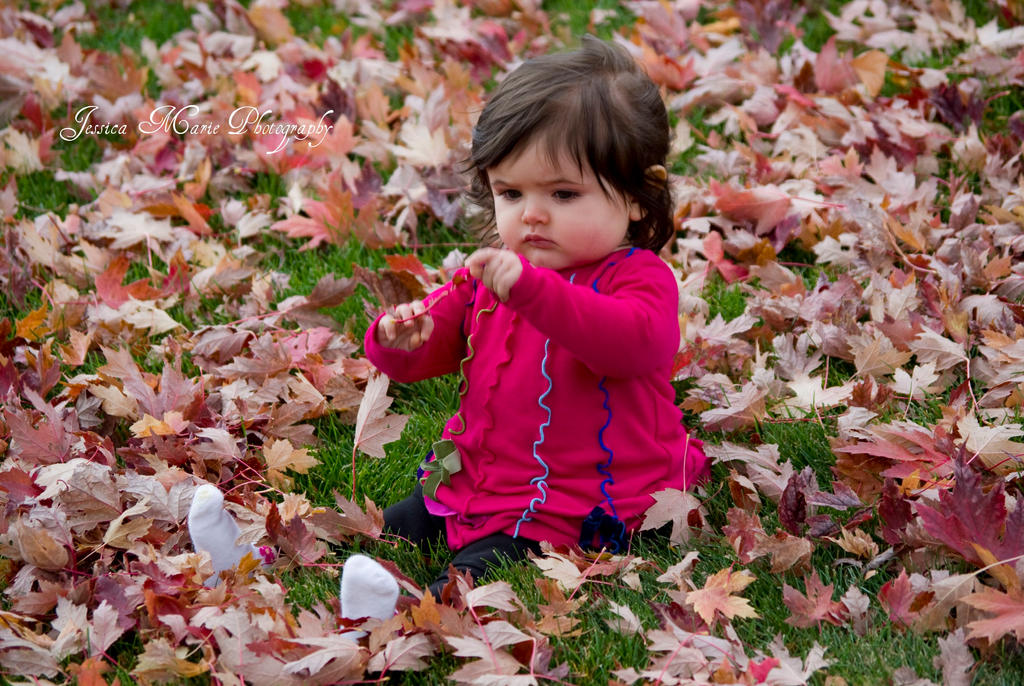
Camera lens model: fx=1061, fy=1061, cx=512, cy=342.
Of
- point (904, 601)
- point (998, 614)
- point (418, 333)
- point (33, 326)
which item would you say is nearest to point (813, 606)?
point (904, 601)

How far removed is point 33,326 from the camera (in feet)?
10.1

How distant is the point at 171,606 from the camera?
6.83 feet

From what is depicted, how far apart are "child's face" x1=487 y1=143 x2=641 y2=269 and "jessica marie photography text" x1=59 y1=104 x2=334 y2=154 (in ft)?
6.75

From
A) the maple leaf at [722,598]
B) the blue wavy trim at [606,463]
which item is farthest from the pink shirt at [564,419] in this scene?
the maple leaf at [722,598]

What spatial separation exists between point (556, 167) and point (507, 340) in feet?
1.34

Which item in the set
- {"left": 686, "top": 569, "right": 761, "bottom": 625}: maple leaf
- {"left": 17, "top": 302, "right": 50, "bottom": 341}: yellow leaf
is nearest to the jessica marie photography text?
{"left": 17, "top": 302, "right": 50, "bottom": 341}: yellow leaf

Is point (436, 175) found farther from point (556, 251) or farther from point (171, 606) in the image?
point (171, 606)

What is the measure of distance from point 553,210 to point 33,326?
5.62 ft

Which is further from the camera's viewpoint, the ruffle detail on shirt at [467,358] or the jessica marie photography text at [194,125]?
the jessica marie photography text at [194,125]

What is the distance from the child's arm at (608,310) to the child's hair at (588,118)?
188mm

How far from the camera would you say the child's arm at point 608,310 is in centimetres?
207

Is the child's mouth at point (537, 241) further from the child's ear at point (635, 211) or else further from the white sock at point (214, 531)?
the white sock at point (214, 531)

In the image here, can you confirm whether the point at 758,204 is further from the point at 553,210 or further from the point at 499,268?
the point at 499,268

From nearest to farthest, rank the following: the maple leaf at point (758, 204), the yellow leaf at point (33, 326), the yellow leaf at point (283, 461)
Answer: the yellow leaf at point (283, 461) → the yellow leaf at point (33, 326) → the maple leaf at point (758, 204)
